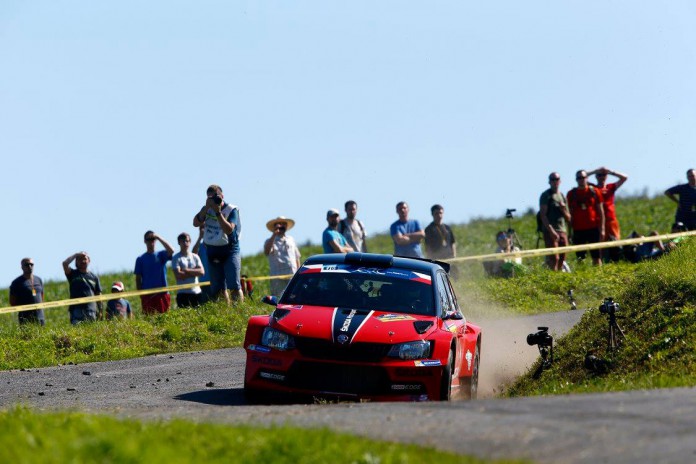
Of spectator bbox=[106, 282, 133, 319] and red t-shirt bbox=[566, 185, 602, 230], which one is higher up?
red t-shirt bbox=[566, 185, 602, 230]

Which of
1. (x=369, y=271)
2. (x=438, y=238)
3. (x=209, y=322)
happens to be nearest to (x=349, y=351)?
(x=369, y=271)

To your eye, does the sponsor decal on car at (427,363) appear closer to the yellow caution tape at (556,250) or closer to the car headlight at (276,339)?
the car headlight at (276,339)

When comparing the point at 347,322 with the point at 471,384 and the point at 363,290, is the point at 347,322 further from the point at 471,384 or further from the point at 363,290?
the point at 471,384

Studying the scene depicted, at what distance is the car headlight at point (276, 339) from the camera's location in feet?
41.6

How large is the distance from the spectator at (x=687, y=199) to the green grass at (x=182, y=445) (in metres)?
17.8

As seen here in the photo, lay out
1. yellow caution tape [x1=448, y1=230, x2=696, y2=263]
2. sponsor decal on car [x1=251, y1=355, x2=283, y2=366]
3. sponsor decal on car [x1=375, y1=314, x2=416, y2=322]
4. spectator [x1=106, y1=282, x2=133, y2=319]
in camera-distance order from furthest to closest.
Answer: yellow caution tape [x1=448, y1=230, x2=696, y2=263]
spectator [x1=106, y1=282, x2=133, y2=319]
sponsor decal on car [x1=375, y1=314, x2=416, y2=322]
sponsor decal on car [x1=251, y1=355, x2=283, y2=366]

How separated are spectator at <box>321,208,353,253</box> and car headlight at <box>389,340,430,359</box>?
9497 millimetres

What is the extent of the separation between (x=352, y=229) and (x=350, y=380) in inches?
422

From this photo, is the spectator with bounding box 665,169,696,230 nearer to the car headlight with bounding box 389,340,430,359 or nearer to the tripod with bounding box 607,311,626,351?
the tripod with bounding box 607,311,626,351

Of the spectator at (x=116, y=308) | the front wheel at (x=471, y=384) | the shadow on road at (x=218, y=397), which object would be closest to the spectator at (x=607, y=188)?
the spectator at (x=116, y=308)

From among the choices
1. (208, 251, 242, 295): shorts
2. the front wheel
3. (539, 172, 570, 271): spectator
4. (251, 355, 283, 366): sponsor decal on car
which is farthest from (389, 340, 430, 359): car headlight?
(539, 172, 570, 271): spectator

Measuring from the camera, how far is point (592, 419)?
9.32 metres

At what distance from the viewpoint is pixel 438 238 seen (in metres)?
24.8

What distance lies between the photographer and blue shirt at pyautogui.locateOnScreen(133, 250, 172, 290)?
2267cm
